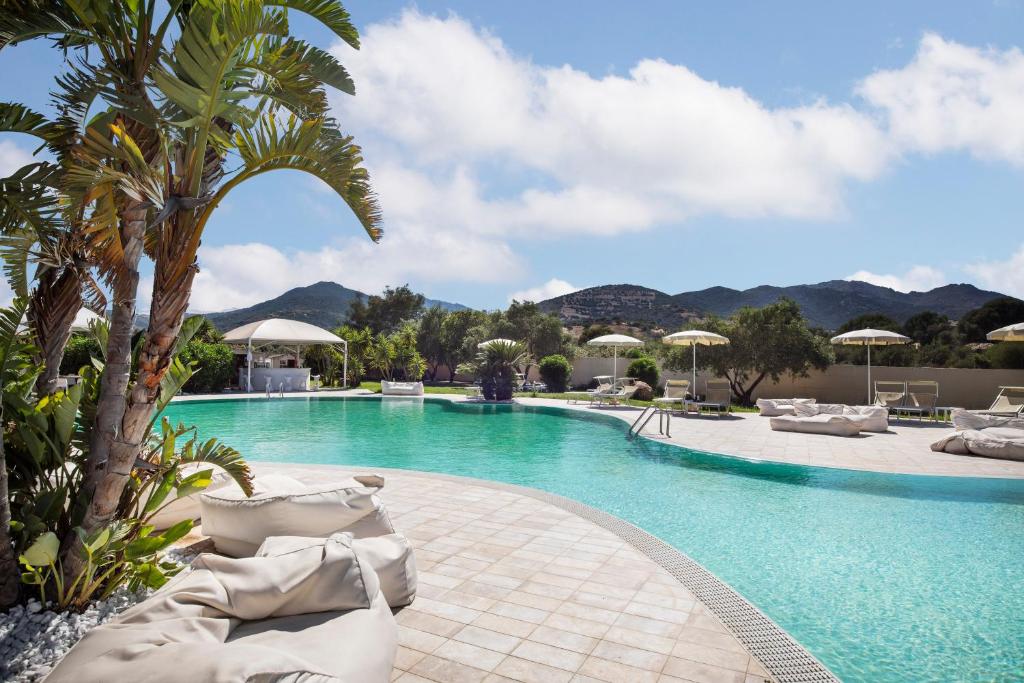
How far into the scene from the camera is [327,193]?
3289mm

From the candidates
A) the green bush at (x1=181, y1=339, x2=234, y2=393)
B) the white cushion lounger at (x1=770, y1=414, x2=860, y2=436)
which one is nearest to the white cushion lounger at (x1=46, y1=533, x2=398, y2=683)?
the white cushion lounger at (x1=770, y1=414, x2=860, y2=436)

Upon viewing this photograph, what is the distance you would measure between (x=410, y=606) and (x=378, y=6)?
8103 mm

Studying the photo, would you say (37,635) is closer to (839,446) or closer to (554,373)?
(839,446)

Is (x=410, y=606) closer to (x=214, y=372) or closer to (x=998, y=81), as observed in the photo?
(x=998, y=81)

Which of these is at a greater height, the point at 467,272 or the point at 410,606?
the point at 467,272

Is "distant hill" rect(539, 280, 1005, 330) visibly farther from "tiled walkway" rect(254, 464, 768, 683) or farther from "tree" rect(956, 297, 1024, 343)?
"tiled walkway" rect(254, 464, 768, 683)

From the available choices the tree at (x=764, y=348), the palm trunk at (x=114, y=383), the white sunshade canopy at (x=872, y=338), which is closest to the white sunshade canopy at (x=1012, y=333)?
the white sunshade canopy at (x=872, y=338)

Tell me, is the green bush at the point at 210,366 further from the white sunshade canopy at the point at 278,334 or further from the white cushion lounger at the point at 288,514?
the white cushion lounger at the point at 288,514

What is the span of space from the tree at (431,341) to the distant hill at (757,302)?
24688 millimetres

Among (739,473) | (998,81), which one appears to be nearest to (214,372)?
(739,473)

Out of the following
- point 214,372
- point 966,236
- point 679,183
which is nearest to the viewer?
point 679,183

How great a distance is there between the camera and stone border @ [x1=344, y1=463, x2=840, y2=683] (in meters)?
2.60

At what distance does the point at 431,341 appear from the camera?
3366 cm

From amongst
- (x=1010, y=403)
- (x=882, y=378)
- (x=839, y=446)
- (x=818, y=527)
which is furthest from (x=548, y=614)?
(x=882, y=378)
